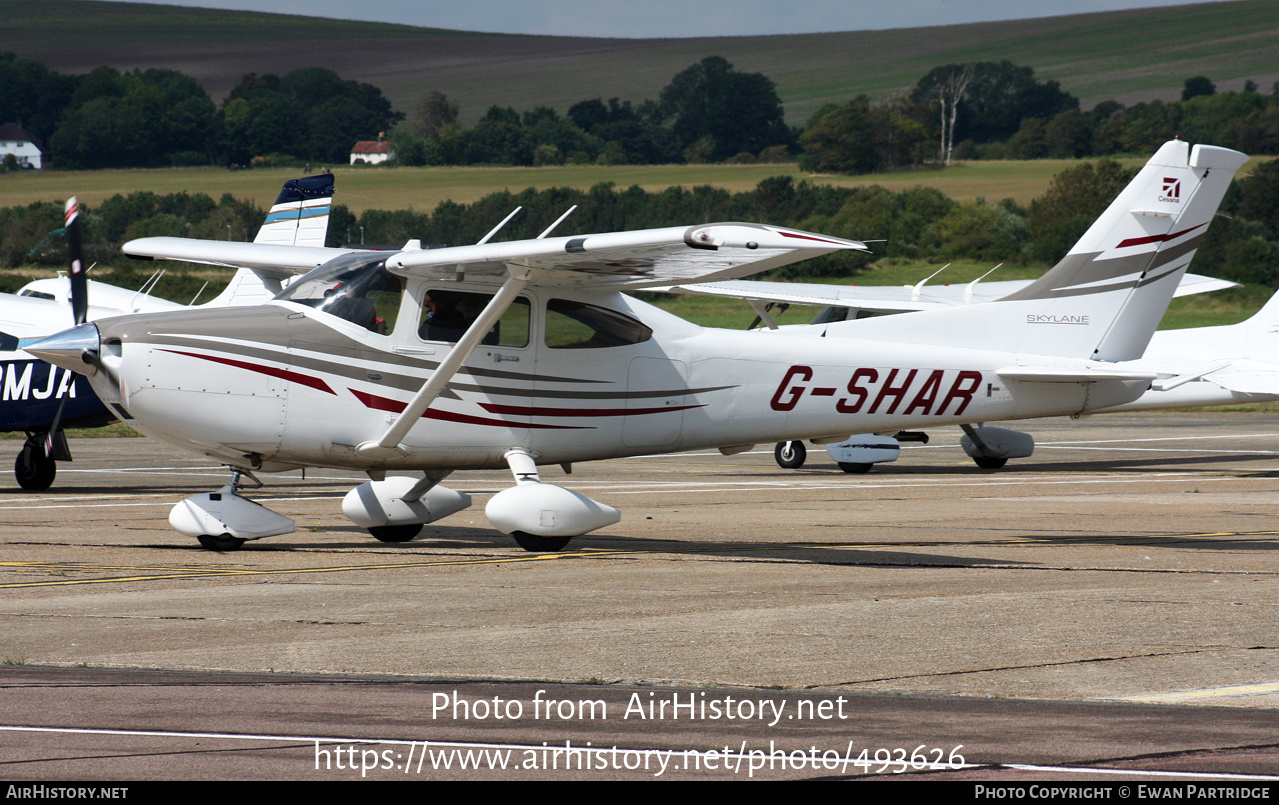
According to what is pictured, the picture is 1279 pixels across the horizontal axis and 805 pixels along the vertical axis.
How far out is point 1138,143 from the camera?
111 m

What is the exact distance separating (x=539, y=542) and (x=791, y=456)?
10.8 metres

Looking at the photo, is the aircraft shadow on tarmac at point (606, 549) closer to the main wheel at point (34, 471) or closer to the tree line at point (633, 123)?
the main wheel at point (34, 471)

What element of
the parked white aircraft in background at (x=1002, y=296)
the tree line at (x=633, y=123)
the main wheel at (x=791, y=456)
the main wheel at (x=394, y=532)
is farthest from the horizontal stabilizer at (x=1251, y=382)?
the tree line at (x=633, y=123)

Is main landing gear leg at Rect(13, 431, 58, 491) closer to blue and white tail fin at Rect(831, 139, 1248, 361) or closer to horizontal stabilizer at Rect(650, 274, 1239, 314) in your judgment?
horizontal stabilizer at Rect(650, 274, 1239, 314)

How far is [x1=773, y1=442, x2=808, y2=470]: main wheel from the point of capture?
71.1ft

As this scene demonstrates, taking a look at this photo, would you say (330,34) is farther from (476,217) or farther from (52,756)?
(52,756)

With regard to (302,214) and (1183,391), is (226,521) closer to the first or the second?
(1183,391)

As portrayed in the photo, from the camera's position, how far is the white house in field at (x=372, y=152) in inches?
4596

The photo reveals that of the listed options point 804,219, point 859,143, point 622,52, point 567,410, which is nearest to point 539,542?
point 567,410

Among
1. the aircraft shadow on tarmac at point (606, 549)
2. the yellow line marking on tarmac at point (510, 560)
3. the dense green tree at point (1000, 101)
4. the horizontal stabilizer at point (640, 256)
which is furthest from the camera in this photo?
the dense green tree at point (1000, 101)

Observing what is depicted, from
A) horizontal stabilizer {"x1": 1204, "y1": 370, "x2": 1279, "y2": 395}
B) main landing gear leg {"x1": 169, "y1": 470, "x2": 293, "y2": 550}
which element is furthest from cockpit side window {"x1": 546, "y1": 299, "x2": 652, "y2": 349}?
horizontal stabilizer {"x1": 1204, "y1": 370, "x2": 1279, "y2": 395}

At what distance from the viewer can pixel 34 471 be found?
57.4 ft

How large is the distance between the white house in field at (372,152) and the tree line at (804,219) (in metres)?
27.0

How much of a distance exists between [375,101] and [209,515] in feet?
433
